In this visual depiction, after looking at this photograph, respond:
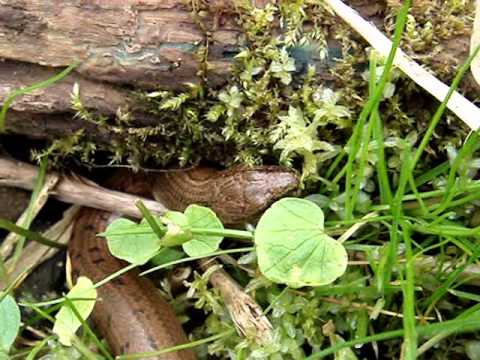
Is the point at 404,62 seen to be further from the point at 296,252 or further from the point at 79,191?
the point at 79,191

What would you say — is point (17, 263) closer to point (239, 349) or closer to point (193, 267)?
point (193, 267)

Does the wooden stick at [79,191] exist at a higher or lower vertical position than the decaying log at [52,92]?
lower

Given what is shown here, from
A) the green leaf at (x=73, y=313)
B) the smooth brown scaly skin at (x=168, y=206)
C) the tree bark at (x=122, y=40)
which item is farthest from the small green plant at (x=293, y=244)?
the tree bark at (x=122, y=40)

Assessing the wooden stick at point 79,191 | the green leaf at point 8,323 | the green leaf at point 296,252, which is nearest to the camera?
the green leaf at point 296,252

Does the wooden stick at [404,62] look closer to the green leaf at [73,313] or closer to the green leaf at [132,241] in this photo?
the green leaf at [132,241]

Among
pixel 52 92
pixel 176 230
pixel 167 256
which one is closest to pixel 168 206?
pixel 167 256

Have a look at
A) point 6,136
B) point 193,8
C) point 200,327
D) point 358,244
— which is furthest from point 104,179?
point 358,244
